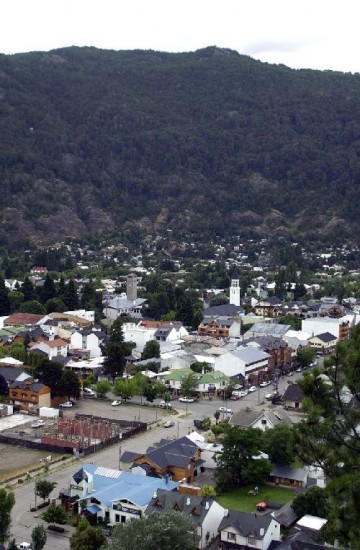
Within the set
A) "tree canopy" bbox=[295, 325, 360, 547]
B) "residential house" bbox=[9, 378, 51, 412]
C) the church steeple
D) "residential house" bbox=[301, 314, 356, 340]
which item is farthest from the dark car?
"tree canopy" bbox=[295, 325, 360, 547]

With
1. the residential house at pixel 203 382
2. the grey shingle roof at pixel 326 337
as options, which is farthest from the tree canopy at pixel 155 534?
the grey shingle roof at pixel 326 337

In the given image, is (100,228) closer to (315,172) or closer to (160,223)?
(160,223)

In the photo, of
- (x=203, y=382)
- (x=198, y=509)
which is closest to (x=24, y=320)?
(x=203, y=382)

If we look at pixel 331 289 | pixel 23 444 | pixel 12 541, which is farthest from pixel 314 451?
pixel 331 289

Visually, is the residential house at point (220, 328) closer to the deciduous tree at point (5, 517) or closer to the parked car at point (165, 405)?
the parked car at point (165, 405)

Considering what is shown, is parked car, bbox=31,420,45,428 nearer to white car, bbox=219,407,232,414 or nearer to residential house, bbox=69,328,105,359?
white car, bbox=219,407,232,414

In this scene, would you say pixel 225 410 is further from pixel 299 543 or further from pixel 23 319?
pixel 23 319
